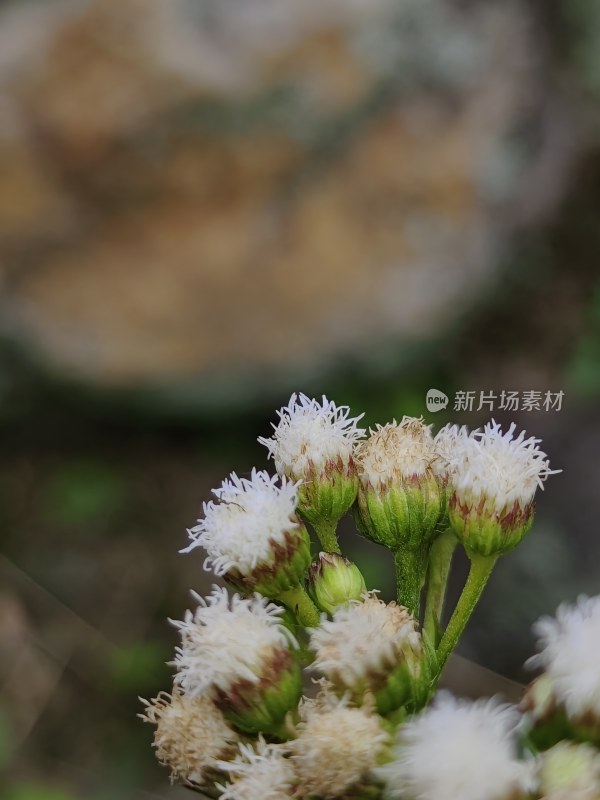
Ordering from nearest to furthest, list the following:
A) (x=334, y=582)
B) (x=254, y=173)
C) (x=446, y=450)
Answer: (x=334, y=582)
(x=446, y=450)
(x=254, y=173)

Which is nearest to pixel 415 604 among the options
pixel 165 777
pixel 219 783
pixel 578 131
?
pixel 219 783

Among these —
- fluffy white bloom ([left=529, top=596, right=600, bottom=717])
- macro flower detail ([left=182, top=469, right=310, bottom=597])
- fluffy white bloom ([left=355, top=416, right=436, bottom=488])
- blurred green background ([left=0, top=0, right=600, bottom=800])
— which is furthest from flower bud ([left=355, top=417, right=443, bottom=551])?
blurred green background ([left=0, top=0, right=600, bottom=800])

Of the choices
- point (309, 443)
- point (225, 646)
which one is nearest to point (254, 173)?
point (309, 443)

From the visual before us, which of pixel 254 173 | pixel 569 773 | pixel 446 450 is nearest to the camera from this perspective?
pixel 569 773

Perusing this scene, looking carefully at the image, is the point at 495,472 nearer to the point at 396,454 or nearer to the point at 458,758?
the point at 396,454

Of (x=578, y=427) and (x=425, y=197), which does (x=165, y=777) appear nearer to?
(x=578, y=427)

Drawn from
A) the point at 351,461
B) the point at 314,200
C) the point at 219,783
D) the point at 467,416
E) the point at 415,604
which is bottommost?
the point at 219,783

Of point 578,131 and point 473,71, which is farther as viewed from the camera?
point 578,131

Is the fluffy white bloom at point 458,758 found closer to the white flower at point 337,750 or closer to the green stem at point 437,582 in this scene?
the white flower at point 337,750
